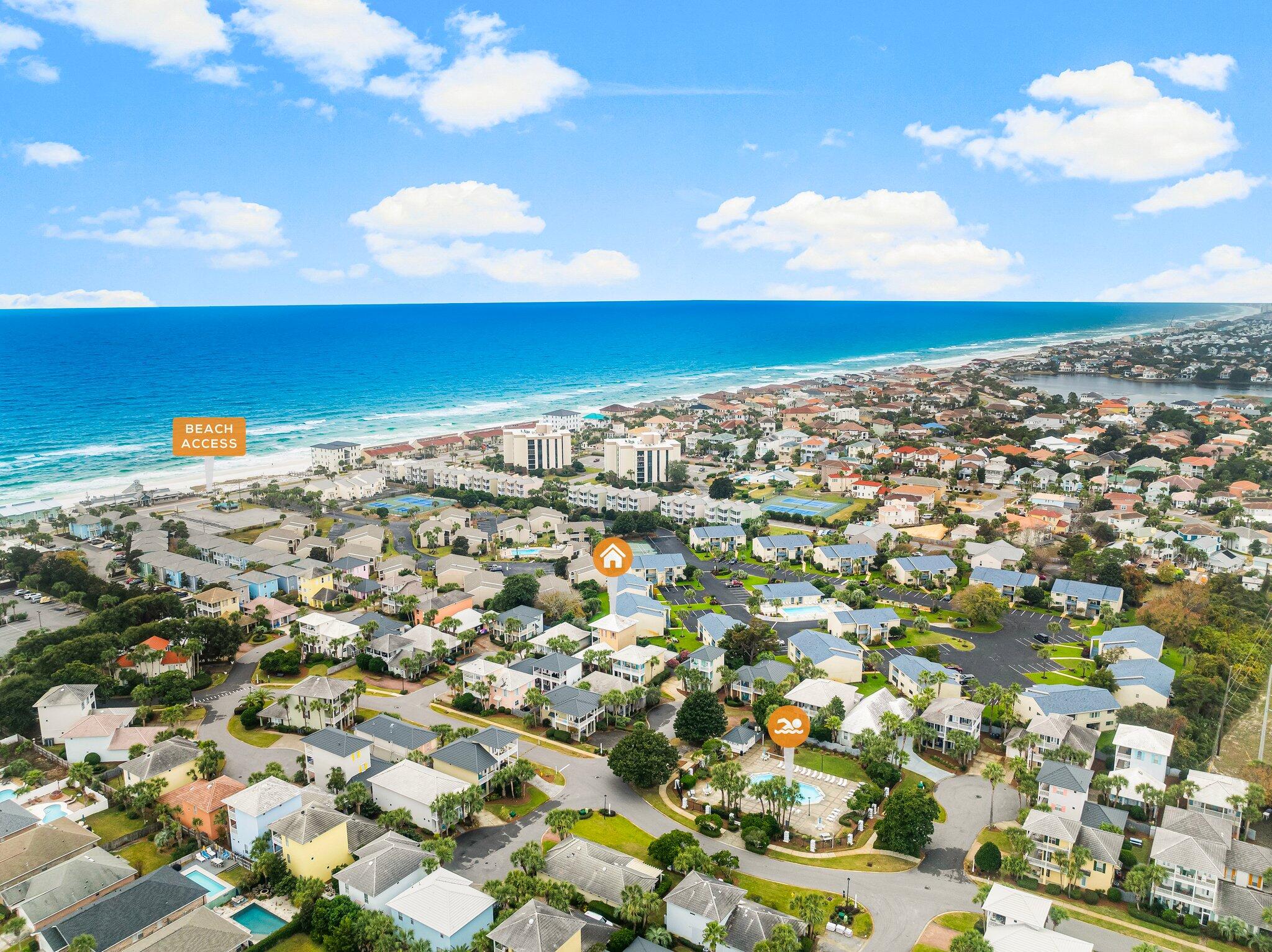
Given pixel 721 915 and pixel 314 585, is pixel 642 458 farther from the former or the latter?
pixel 721 915

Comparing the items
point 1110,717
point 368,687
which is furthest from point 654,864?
point 1110,717

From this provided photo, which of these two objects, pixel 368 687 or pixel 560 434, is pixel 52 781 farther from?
pixel 560 434

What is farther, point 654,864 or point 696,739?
point 696,739

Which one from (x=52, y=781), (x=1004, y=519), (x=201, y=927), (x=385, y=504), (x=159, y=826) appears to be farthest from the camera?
(x=385, y=504)

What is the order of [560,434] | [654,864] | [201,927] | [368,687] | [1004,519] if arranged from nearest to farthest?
[201,927]
[654,864]
[368,687]
[1004,519]
[560,434]

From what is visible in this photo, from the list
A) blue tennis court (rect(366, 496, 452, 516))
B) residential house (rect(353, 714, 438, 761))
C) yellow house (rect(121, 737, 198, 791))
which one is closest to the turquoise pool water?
yellow house (rect(121, 737, 198, 791))

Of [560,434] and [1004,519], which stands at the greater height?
[560,434]

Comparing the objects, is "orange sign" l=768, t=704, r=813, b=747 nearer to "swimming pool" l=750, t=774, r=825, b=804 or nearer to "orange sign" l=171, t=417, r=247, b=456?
"swimming pool" l=750, t=774, r=825, b=804
